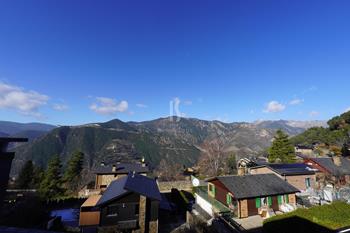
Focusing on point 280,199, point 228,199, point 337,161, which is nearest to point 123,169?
point 228,199

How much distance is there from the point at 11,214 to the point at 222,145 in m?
41.9

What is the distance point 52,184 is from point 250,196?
125 feet

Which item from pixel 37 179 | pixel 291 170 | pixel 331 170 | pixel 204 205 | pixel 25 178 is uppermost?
pixel 291 170

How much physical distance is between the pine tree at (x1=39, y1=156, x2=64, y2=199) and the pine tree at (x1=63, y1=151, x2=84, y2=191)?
3440 mm

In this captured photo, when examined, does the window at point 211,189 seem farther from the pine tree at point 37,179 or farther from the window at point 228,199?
the pine tree at point 37,179

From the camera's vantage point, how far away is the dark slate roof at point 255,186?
24.4 m

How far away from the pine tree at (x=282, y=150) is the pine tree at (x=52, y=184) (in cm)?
4810

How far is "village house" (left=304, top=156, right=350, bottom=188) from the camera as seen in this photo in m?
35.3

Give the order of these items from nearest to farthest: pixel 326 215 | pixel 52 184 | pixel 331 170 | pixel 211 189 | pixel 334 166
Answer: pixel 326 215
pixel 211 189
pixel 331 170
pixel 334 166
pixel 52 184

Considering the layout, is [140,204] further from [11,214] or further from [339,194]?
[339,194]

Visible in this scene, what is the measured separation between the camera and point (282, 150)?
46.6 m

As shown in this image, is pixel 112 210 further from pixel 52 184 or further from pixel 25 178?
pixel 25 178

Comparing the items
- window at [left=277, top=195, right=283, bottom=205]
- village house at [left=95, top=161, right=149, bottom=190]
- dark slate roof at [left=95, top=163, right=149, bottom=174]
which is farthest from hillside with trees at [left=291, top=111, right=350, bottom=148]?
village house at [left=95, top=161, right=149, bottom=190]

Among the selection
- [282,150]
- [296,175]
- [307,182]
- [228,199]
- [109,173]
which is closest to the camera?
[228,199]
